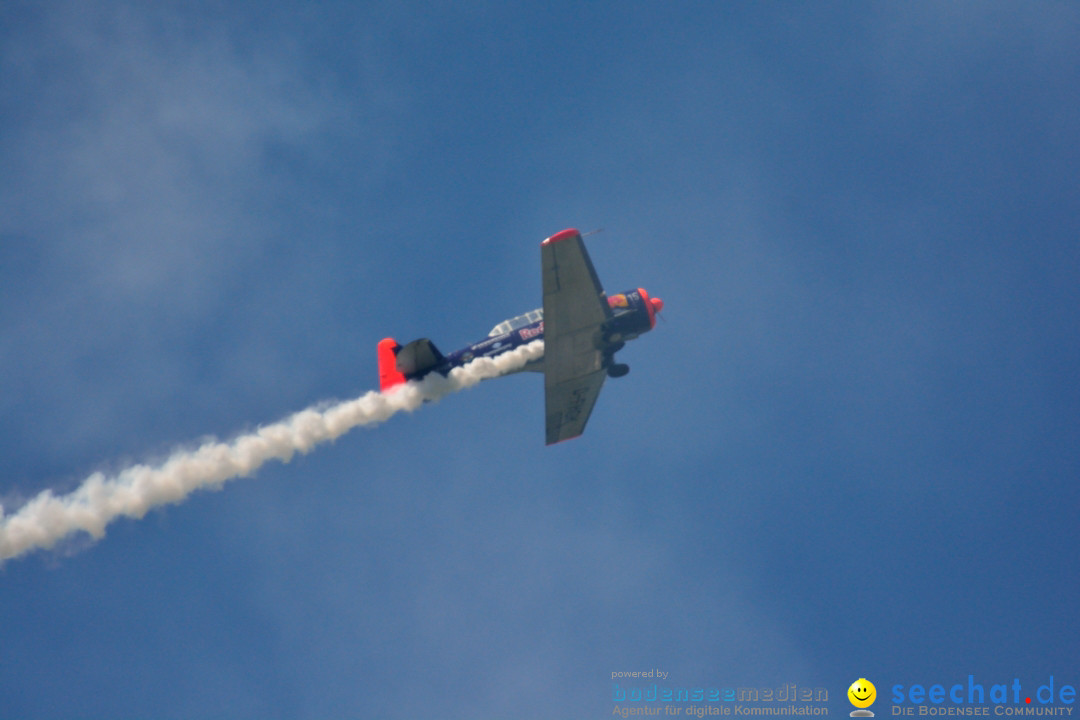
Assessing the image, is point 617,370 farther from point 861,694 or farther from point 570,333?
point 861,694

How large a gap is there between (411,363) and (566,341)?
5.61 meters

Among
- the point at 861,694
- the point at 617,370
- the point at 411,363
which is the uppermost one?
the point at 617,370

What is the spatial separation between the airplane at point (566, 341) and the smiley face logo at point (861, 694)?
13.8m

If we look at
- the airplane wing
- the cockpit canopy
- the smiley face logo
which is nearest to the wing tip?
the airplane wing

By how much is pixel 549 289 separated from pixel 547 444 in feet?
25.9

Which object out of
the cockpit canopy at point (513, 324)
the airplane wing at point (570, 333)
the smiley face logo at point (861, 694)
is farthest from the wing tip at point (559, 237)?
the smiley face logo at point (861, 694)

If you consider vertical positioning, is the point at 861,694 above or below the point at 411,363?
below

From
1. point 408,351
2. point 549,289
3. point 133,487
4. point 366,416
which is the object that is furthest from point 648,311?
point 133,487

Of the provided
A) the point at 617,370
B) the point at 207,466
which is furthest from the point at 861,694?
the point at 207,466

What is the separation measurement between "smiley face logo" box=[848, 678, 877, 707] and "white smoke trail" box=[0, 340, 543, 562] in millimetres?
16776

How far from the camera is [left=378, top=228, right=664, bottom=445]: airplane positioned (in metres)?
30.9

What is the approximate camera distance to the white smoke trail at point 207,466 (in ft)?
95.2

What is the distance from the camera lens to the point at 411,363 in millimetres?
32812

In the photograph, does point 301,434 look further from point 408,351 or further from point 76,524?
point 76,524
